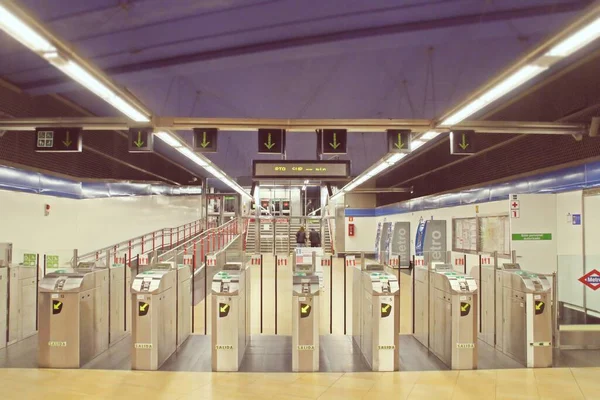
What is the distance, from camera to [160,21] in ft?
16.8

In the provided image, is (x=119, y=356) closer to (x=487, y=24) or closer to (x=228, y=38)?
(x=228, y=38)

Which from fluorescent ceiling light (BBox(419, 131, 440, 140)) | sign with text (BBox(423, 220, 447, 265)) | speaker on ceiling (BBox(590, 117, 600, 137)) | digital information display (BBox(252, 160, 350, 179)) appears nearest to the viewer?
speaker on ceiling (BBox(590, 117, 600, 137))

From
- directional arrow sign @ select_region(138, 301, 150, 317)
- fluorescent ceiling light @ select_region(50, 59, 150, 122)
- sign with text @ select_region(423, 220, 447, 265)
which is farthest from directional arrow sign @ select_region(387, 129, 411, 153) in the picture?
sign with text @ select_region(423, 220, 447, 265)

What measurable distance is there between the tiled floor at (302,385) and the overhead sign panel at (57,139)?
3162 millimetres

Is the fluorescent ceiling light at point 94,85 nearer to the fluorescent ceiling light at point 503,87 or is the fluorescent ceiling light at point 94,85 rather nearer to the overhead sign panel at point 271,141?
the overhead sign panel at point 271,141

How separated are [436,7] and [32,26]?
393cm

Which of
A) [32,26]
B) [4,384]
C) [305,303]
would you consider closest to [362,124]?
[305,303]

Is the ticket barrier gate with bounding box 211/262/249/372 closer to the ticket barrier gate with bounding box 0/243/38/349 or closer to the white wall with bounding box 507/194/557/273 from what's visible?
the ticket barrier gate with bounding box 0/243/38/349

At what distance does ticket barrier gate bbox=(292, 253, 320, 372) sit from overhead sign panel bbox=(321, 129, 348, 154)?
2.15m

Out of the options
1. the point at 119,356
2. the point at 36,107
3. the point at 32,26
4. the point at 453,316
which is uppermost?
the point at 36,107

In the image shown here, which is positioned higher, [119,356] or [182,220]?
[182,220]

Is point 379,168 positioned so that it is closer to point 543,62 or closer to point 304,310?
point 304,310

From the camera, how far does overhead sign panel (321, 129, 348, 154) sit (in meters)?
6.75

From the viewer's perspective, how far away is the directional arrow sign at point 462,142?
269 inches
